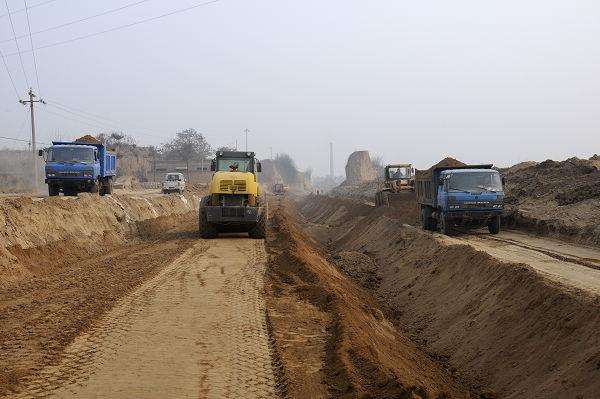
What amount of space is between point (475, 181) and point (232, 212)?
875 centimetres

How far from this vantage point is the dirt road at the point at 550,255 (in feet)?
37.6

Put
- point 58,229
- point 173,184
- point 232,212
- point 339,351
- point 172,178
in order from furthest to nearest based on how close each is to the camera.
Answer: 1. point 172,178
2. point 173,184
3. point 232,212
4. point 58,229
5. point 339,351

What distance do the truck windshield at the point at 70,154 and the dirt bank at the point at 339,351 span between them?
17.8 m

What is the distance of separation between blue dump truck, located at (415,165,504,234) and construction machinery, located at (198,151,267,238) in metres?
6.64

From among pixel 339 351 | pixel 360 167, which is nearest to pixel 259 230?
pixel 339 351

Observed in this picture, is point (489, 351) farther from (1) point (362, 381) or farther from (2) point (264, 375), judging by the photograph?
(2) point (264, 375)

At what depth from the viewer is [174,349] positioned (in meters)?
7.79

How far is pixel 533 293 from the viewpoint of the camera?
10.2 metres

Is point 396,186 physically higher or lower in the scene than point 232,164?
lower

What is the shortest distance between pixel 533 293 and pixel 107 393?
7248mm

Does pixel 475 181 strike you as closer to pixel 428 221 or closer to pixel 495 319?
pixel 428 221

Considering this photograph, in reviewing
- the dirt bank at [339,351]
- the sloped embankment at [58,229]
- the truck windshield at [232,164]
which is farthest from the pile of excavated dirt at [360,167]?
the dirt bank at [339,351]

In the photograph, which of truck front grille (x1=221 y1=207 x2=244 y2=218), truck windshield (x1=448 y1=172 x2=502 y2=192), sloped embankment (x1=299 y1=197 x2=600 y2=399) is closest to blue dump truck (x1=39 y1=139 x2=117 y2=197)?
truck front grille (x1=221 y1=207 x2=244 y2=218)

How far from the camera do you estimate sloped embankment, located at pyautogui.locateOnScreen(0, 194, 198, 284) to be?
15852mm
